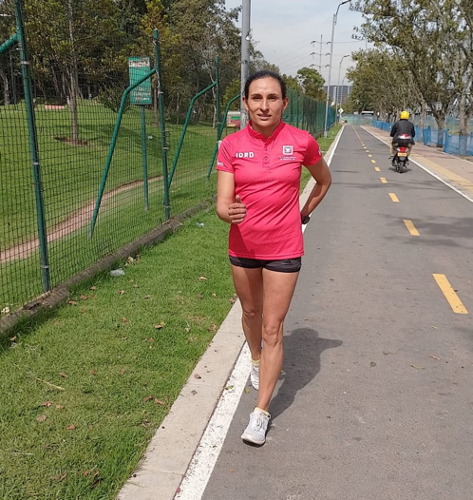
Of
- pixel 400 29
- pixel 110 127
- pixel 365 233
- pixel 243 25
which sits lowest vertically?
pixel 365 233

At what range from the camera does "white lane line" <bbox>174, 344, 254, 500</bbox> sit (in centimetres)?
281

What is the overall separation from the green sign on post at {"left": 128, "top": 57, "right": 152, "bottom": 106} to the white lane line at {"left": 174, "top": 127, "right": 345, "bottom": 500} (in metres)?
5.12

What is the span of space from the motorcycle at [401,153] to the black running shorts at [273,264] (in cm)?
1634

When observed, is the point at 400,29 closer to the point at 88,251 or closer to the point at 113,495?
the point at 88,251

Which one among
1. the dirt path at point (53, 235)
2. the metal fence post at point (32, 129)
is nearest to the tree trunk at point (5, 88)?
the metal fence post at point (32, 129)

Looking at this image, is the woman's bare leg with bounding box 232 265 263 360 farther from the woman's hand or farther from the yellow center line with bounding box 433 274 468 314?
the yellow center line with bounding box 433 274 468 314

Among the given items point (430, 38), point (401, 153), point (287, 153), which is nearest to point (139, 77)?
point (287, 153)

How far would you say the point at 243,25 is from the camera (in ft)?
38.2

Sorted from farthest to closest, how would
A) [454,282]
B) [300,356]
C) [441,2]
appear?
[441,2]
[454,282]
[300,356]

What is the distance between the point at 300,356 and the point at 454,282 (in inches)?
118

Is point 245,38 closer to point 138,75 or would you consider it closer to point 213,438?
point 138,75

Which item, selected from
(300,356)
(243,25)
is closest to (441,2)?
(243,25)

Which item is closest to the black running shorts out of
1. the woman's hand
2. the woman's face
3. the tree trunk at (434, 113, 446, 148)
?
the woman's hand

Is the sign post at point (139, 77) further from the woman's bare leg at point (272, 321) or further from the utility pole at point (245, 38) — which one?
Answer: the woman's bare leg at point (272, 321)
